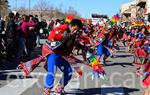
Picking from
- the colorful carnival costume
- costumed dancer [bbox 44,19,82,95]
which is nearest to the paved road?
the colorful carnival costume

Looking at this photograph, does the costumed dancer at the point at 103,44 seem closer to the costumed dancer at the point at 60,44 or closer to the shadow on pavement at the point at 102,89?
the shadow on pavement at the point at 102,89

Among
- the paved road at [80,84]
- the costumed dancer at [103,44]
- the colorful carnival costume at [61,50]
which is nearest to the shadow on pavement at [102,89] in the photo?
the paved road at [80,84]

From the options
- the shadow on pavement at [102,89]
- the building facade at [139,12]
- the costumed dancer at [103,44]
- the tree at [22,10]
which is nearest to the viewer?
the shadow on pavement at [102,89]

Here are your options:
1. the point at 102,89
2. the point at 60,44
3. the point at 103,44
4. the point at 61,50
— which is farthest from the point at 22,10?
the point at 60,44

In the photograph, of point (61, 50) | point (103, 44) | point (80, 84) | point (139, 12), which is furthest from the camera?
point (139, 12)

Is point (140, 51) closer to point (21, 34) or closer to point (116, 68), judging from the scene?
point (116, 68)

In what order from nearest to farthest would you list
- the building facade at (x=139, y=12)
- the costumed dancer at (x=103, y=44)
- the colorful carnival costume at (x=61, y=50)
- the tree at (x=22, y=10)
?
1. the colorful carnival costume at (x=61, y=50)
2. the costumed dancer at (x=103, y=44)
3. the building facade at (x=139, y=12)
4. the tree at (x=22, y=10)

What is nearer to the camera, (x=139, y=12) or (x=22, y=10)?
(x=139, y=12)

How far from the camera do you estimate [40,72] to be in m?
14.2

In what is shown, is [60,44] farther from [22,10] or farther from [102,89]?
[22,10]

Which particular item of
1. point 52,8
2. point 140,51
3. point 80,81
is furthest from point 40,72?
point 52,8

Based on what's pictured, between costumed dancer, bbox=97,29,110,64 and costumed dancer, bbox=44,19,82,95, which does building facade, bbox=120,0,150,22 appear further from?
costumed dancer, bbox=44,19,82,95

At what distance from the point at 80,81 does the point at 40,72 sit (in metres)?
2.19

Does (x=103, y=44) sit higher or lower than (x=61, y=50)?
lower
